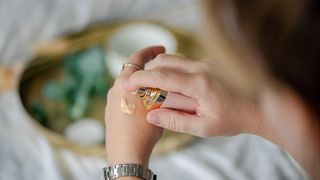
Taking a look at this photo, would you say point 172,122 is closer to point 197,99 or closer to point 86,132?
point 197,99

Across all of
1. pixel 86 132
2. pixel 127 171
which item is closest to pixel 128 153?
pixel 127 171

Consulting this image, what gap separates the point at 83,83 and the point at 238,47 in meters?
0.43

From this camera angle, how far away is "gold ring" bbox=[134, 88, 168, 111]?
495mm

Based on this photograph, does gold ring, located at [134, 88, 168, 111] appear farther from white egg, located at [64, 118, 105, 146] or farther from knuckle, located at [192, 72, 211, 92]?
white egg, located at [64, 118, 105, 146]

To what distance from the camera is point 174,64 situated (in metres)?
0.51

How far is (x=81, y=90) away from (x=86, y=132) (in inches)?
2.7

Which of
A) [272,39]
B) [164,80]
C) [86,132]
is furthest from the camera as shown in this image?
[86,132]

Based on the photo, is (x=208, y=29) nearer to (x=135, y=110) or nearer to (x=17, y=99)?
(x=135, y=110)

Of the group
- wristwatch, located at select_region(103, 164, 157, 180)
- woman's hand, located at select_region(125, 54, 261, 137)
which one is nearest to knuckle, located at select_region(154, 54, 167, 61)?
woman's hand, located at select_region(125, 54, 261, 137)

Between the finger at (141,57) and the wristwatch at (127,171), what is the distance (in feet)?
0.28

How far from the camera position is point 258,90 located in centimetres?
36

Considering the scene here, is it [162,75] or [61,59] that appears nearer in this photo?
[162,75]

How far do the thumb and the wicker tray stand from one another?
13 cm

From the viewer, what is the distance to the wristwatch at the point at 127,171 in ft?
1.63
